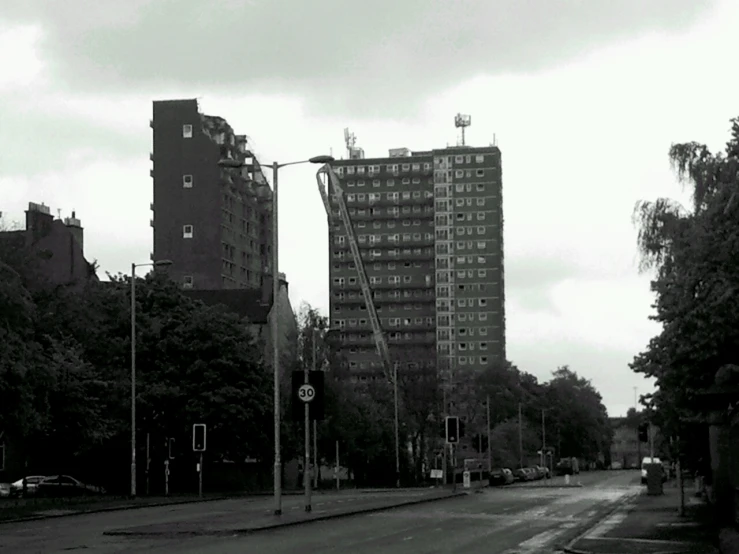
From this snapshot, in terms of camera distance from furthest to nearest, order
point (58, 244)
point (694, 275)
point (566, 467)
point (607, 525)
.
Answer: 1. point (566, 467)
2. point (58, 244)
3. point (607, 525)
4. point (694, 275)

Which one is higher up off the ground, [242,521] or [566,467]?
[566,467]

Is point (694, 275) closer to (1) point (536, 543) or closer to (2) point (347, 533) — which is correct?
(1) point (536, 543)

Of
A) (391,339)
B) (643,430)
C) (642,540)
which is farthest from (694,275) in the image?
(391,339)

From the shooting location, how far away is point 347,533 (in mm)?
29766

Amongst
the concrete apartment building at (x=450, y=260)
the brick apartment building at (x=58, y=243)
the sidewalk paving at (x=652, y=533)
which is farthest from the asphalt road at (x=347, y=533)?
the concrete apartment building at (x=450, y=260)

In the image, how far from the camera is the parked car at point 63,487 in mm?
68188

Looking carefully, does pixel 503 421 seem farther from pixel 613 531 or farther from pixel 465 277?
pixel 613 531

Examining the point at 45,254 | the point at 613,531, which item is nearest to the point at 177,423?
the point at 45,254

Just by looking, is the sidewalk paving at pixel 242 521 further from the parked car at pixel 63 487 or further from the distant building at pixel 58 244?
the distant building at pixel 58 244

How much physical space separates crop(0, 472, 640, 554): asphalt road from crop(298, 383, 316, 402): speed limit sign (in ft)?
12.6

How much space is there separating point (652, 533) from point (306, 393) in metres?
13.0

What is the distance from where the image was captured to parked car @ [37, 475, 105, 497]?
6819 cm

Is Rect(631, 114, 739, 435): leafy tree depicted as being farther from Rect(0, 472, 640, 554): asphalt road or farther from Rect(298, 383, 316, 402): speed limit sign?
Rect(298, 383, 316, 402): speed limit sign

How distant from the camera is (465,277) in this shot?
19638 cm
